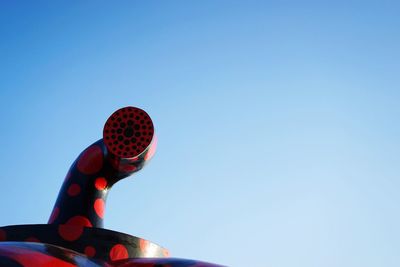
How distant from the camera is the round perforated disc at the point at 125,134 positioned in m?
4.43

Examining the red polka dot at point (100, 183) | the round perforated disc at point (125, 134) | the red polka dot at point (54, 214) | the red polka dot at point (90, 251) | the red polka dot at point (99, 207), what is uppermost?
the round perforated disc at point (125, 134)

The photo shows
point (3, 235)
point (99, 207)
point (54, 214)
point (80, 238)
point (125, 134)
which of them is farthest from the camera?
point (99, 207)

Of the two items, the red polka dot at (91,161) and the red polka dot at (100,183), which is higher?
the red polka dot at (91,161)

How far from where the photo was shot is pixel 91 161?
4914mm

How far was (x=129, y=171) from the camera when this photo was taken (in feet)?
15.9

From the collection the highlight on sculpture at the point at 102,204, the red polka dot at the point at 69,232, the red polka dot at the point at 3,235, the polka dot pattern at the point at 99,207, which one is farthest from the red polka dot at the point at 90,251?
the polka dot pattern at the point at 99,207

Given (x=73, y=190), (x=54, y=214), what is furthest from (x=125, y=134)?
(x=54, y=214)

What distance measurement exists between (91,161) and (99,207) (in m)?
0.51

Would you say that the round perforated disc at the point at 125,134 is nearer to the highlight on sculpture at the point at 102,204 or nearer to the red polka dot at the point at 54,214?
the highlight on sculpture at the point at 102,204

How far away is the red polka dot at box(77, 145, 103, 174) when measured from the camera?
16.0ft

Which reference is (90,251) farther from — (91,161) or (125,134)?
(91,161)

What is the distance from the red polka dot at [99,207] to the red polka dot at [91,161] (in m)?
0.32

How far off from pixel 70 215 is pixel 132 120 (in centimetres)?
117

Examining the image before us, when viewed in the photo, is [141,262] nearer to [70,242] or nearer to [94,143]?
[70,242]
